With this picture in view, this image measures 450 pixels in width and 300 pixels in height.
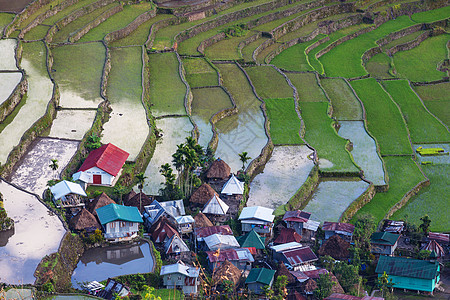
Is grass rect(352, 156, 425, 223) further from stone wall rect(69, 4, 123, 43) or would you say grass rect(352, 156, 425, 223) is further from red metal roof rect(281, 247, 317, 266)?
stone wall rect(69, 4, 123, 43)

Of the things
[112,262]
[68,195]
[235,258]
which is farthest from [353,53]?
[112,262]

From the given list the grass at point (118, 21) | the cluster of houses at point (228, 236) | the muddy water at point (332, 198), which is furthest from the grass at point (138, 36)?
the muddy water at point (332, 198)

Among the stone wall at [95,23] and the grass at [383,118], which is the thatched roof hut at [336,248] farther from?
the stone wall at [95,23]

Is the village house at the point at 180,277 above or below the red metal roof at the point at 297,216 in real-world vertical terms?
below

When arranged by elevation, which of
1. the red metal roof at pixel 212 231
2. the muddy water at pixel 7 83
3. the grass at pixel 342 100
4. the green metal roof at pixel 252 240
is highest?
the grass at pixel 342 100

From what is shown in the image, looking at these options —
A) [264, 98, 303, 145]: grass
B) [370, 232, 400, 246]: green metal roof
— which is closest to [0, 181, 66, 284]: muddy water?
[370, 232, 400, 246]: green metal roof

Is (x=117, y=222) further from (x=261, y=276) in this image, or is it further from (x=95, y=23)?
(x=95, y=23)
